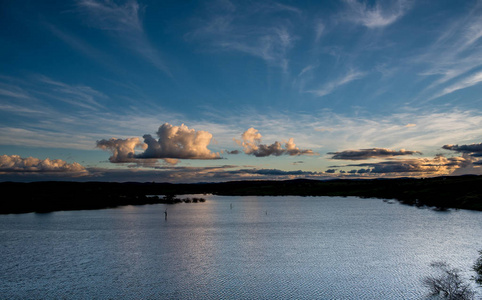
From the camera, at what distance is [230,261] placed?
1820 inches

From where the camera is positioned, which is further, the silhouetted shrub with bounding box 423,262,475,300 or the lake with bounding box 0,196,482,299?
the lake with bounding box 0,196,482,299

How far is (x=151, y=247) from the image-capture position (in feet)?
188

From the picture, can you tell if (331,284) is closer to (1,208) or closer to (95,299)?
(95,299)

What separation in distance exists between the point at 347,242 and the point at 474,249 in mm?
18499

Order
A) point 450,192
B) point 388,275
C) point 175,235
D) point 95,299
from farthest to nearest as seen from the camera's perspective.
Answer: point 450,192 → point 175,235 → point 388,275 → point 95,299

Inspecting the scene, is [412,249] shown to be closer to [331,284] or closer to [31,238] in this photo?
[331,284]

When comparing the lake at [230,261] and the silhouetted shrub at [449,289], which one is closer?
the silhouetted shrub at [449,289]

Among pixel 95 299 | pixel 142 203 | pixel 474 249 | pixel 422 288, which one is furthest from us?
pixel 142 203

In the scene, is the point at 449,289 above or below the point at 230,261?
above

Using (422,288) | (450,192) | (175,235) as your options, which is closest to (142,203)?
(175,235)

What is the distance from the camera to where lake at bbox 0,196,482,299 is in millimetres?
33062

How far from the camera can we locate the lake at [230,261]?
33.1m

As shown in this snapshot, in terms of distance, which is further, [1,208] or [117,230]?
[1,208]

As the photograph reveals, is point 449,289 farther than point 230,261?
No
